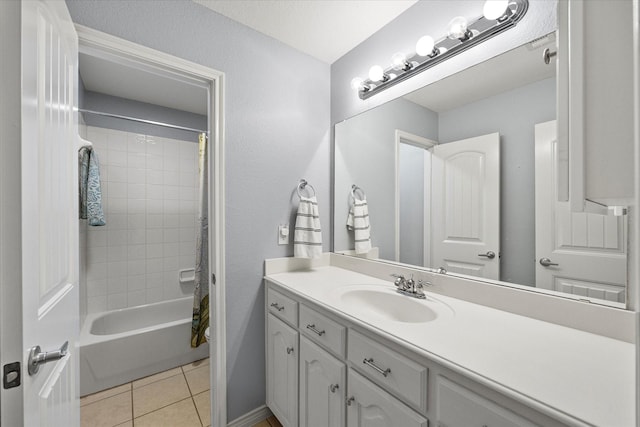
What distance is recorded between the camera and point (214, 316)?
1.47 meters

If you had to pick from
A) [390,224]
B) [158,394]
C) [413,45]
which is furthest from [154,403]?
[413,45]

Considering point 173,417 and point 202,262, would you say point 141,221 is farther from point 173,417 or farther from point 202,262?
point 173,417

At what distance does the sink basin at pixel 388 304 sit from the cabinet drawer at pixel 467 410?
14.7 inches

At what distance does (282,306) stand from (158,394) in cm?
121

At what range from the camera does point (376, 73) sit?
1528 millimetres

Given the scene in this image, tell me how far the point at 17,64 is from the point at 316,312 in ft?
3.80

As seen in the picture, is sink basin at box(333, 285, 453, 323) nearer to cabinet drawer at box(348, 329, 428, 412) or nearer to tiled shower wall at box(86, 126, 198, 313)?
cabinet drawer at box(348, 329, 428, 412)

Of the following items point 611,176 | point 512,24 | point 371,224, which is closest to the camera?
point 611,176

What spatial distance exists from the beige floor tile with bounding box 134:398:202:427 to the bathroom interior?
0.04ft

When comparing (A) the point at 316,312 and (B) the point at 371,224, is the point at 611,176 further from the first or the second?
(B) the point at 371,224

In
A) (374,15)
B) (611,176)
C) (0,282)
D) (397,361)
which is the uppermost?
(374,15)

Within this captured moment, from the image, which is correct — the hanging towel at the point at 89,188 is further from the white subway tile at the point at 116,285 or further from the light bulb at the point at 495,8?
the light bulb at the point at 495,8

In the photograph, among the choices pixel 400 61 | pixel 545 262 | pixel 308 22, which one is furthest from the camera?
pixel 308 22

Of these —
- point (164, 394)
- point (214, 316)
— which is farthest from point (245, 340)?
point (164, 394)
